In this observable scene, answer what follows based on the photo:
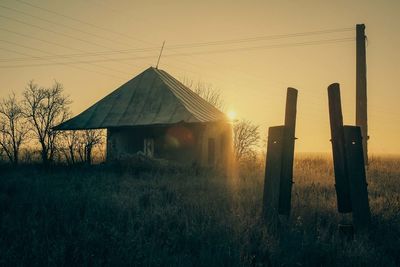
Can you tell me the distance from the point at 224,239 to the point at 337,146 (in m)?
2.13

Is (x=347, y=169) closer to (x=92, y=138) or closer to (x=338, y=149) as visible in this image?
(x=338, y=149)

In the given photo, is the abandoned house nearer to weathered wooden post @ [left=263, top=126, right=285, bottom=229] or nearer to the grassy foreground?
the grassy foreground

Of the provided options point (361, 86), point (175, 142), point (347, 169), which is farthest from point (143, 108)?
point (347, 169)

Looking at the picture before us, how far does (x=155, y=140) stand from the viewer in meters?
17.8

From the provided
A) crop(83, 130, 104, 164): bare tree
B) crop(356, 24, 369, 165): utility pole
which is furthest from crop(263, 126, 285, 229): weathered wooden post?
crop(83, 130, 104, 164): bare tree

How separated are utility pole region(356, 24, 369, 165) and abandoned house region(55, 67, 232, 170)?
21.4ft

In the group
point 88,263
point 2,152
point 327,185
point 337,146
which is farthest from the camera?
point 2,152

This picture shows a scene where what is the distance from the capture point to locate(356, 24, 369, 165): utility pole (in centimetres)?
1399

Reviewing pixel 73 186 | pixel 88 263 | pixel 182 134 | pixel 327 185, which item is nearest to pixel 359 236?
pixel 88 263

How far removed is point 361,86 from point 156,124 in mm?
9625

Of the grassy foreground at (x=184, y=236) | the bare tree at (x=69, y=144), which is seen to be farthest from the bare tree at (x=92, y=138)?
the grassy foreground at (x=184, y=236)

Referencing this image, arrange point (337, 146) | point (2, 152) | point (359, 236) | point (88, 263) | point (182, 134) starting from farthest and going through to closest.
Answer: point (2, 152)
point (182, 134)
point (337, 146)
point (359, 236)
point (88, 263)

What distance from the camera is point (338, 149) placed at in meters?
4.74

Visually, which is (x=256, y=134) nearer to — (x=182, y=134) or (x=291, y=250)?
(x=182, y=134)
